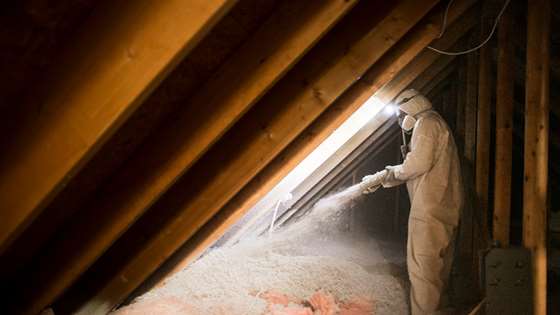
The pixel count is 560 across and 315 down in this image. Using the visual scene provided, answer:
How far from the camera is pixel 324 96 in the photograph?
1.38 metres

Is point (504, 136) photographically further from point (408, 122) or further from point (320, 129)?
point (320, 129)

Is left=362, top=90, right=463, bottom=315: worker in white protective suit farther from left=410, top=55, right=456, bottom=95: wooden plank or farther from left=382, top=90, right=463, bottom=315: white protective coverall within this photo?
left=410, top=55, right=456, bottom=95: wooden plank

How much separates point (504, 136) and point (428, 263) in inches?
41.0

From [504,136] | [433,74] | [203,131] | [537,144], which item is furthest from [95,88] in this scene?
[433,74]

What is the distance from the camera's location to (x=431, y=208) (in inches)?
97.4

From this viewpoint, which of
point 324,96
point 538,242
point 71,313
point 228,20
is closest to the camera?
point 228,20

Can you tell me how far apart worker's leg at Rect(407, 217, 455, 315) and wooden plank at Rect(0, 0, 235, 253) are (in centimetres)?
222

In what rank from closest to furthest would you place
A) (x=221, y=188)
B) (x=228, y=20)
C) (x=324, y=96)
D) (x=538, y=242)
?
1. (x=228, y=20)
2. (x=324, y=96)
3. (x=221, y=188)
4. (x=538, y=242)

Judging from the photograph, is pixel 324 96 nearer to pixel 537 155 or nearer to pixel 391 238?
pixel 537 155

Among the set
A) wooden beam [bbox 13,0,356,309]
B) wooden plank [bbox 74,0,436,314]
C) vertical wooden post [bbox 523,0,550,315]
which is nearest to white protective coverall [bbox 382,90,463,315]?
vertical wooden post [bbox 523,0,550,315]

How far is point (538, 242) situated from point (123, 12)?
229 centimetres

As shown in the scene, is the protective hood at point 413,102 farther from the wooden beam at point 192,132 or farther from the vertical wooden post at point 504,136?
the wooden beam at point 192,132

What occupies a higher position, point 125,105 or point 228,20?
point 228,20

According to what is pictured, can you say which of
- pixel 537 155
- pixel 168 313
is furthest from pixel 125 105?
pixel 537 155
